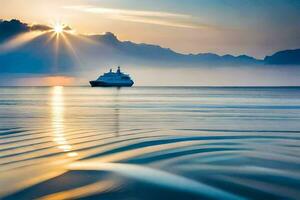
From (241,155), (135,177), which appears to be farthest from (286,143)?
(135,177)

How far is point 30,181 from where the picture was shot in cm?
670

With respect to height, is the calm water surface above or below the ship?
below

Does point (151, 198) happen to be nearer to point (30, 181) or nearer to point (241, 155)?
point (30, 181)

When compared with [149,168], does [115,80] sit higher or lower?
higher

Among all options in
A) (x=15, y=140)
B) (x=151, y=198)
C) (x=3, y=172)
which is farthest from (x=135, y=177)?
(x=15, y=140)

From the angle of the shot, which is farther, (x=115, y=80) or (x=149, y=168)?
(x=115, y=80)

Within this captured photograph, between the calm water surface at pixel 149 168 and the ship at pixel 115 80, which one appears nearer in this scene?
the calm water surface at pixel 149 168

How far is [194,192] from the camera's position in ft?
20.0

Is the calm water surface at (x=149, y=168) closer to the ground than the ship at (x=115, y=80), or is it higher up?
closer to the ground

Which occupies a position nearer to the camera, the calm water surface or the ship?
the calm water surface

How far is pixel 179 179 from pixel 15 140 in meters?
6.91

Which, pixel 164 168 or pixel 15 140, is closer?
pixel 164 168

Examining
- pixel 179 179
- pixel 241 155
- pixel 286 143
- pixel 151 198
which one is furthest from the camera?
pixel 286 143

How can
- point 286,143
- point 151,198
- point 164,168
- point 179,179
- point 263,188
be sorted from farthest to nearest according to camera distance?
point 286,143
point 164,168
point 179,179
point 263,188
point 151,198
